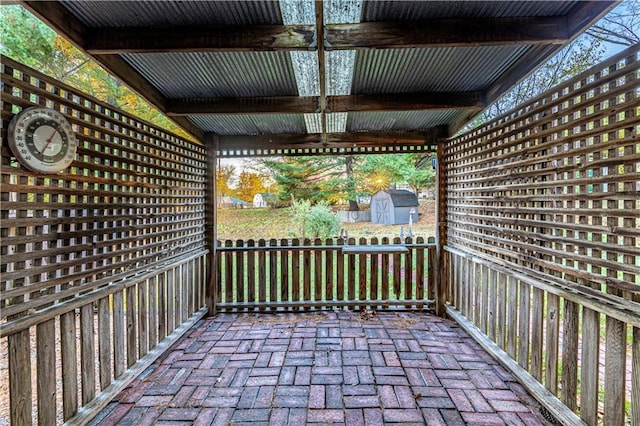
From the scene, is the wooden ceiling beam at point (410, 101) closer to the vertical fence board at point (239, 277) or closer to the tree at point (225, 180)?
the vertical fence board at point (239, 277)

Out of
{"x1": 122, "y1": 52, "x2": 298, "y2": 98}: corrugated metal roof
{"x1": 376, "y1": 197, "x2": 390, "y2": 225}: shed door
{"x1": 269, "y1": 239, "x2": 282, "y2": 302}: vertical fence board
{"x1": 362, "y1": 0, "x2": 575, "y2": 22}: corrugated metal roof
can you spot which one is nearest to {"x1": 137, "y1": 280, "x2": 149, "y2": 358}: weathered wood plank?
{"x1": 269, "y1": 239, "x2": 282, "y2": 302}: vertical fence board

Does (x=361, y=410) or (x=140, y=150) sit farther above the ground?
(x=140, y=150)

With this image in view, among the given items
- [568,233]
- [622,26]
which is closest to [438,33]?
[568,233]

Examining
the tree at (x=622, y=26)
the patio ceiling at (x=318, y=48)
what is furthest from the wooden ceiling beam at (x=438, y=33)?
the tree at (x=622, y=26)

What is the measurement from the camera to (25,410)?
1.62 m

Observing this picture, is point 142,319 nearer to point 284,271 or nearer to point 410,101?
point 284,271

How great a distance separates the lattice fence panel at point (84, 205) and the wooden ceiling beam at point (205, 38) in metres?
0.42

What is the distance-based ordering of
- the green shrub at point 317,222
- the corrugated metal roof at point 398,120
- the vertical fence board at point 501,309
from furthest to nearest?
the green shrub at point 317,222, the corrugated metal roof at point 398,120, the vertical fence board at point 501,309

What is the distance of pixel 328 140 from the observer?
410cm

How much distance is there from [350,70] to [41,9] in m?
1.86

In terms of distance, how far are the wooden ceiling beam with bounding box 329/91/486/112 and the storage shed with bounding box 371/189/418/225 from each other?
6457 mm

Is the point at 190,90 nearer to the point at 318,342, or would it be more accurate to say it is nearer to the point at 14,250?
the point at 14,250

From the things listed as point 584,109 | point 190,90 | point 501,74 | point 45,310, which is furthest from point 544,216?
point 45,310

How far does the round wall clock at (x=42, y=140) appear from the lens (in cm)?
158
